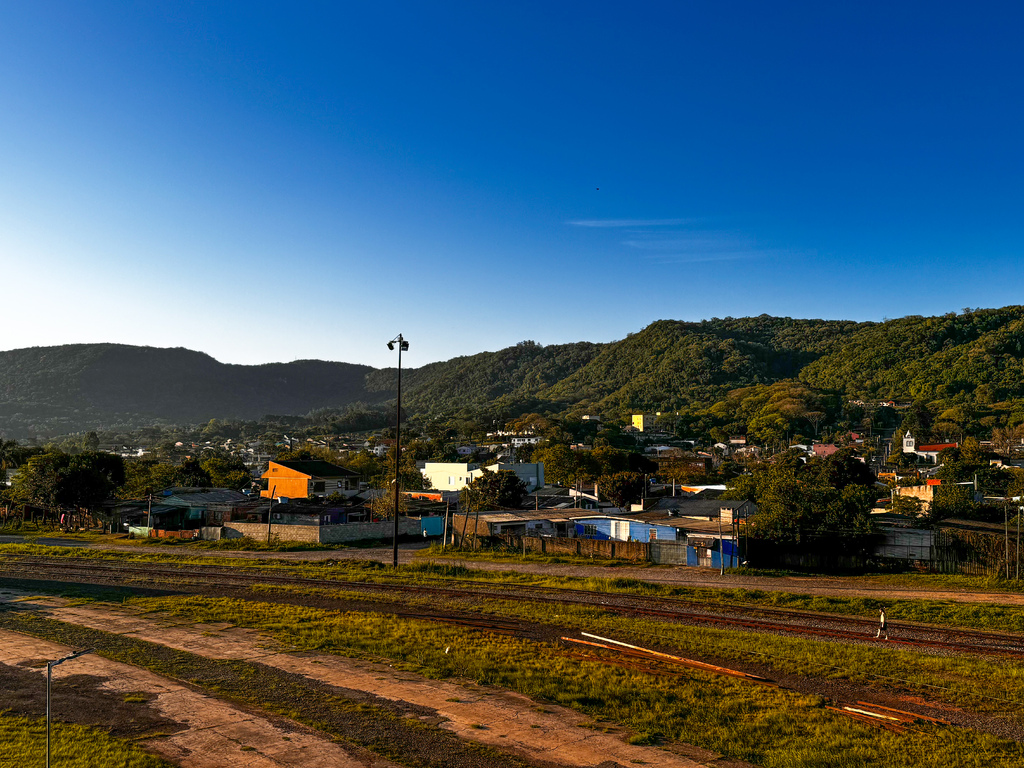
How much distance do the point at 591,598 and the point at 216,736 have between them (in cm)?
1452

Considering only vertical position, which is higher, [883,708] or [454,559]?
[883,708]

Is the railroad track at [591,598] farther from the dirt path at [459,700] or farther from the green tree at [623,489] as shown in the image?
the green tree at [623,489]

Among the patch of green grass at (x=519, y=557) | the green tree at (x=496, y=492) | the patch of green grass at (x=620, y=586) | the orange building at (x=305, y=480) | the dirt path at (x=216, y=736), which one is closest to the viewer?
the dirt path at (x=216, y=736)

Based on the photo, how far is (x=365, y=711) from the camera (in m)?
12.1

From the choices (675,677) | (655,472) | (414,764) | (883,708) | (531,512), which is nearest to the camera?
(414,764)

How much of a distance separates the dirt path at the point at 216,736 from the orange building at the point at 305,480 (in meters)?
56.0

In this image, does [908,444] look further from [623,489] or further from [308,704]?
[308,704]

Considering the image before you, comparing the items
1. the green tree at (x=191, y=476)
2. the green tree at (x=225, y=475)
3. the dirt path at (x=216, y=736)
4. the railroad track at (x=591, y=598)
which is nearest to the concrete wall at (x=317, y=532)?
the railroad track at (x=591, y=598)

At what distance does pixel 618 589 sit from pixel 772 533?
1173cm

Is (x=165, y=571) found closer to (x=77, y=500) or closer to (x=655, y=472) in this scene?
(x=77, y=500)

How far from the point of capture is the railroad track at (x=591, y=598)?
56.4 feet

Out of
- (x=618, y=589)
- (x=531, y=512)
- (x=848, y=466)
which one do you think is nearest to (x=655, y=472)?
(x=848, y=466)

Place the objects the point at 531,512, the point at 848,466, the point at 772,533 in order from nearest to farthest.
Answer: the point at 772,533 < the point at 531,512 < the point at 848,466

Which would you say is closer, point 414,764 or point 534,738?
point 414,764
